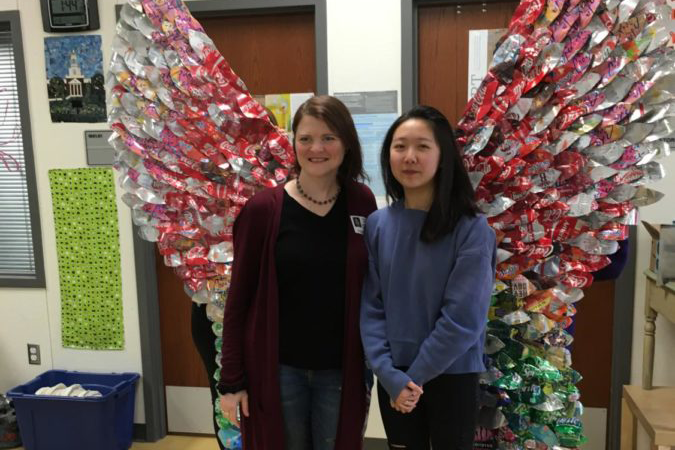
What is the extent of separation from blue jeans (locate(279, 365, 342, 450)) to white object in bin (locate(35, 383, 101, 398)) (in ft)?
4.51

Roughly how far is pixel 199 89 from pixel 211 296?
0.58 m

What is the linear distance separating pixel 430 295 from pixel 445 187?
24 centimetres

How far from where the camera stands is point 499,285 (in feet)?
4.41

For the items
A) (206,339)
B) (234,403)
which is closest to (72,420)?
(206,339)

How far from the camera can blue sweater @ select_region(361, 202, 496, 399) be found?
1.12 meters

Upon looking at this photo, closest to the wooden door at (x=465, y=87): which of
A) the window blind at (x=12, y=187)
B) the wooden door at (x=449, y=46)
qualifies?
the wooden door at (x=449, y=46)

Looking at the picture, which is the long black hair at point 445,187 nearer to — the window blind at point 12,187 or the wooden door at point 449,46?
the wooden door at point 449,46

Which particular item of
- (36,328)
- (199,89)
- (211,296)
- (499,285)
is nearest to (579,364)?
(499,285)

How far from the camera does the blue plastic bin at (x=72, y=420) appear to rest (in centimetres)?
225

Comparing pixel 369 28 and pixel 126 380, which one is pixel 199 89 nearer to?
pixel 369 28

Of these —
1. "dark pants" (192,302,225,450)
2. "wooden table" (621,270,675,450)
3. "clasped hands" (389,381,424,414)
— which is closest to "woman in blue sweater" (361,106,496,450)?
"clasped hands" (389,381,424,414)

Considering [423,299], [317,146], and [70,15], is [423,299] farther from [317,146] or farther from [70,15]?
[70,15]

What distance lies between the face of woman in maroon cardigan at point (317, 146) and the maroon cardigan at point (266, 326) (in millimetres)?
107

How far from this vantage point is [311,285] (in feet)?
4.05
